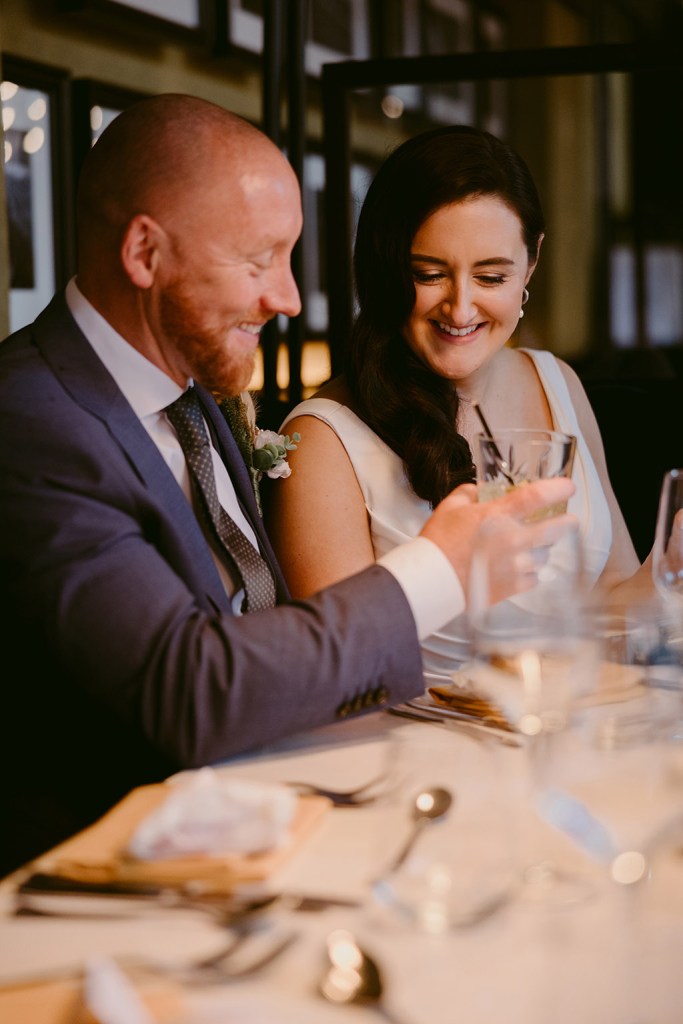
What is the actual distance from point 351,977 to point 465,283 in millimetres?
1785

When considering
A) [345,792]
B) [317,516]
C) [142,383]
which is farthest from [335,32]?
[345,792]

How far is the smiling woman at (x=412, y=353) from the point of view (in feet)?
7.83

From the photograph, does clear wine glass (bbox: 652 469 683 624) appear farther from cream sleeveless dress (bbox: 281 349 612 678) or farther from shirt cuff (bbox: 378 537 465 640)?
cream sleeveless dress (bbox: 281 349 612 678)

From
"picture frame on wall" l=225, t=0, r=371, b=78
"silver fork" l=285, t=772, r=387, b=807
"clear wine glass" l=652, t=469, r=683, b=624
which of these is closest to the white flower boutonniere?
"clear wine glass" l=652, t=469, r=683, b=624

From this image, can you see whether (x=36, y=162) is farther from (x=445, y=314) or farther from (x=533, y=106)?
(x=533, y=106)

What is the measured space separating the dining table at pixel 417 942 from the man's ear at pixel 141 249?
0.90m

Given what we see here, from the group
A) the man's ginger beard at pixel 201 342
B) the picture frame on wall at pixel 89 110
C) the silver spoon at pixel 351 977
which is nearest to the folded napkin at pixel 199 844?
the silver spoon at pixel 351 977

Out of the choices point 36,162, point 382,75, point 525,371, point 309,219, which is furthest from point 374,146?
point 525,371

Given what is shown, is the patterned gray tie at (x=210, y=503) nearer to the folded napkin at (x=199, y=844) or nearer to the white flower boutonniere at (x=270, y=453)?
the white flower boutonniere at (x=270, y=453)

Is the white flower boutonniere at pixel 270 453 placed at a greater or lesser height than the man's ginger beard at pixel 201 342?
lesser

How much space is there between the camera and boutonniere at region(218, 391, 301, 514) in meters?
2.13

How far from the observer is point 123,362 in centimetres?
173

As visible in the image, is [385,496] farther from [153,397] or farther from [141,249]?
[141,249]

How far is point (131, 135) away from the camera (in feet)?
5.49
